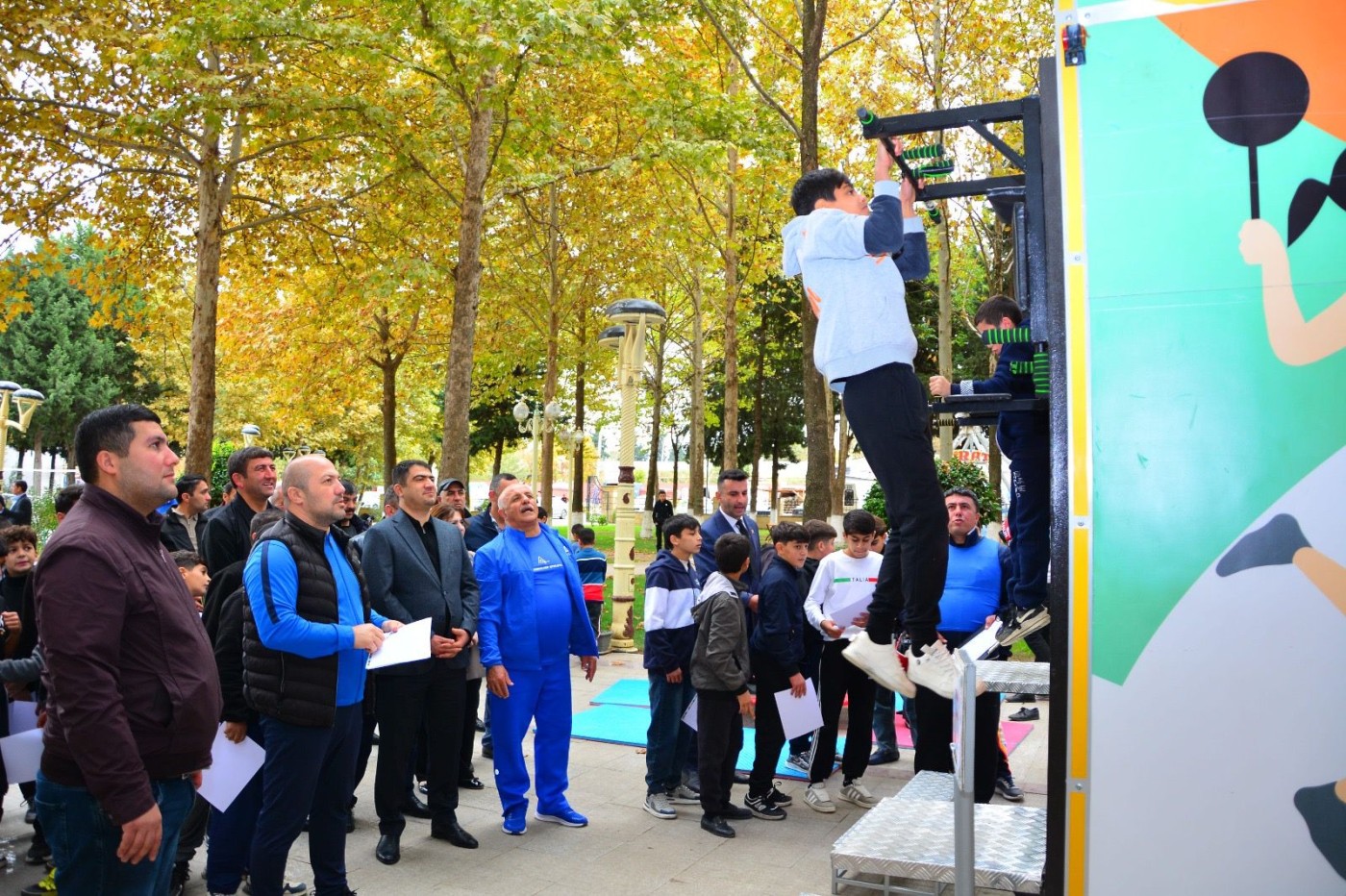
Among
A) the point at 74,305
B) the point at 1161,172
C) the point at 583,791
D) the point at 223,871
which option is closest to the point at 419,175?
the point at 583,791

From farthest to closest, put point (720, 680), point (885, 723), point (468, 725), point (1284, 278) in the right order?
point (885, 723) < point (468, 725) < point (720, 680) < point (1284, 278)

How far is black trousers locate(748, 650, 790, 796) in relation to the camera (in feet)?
24.7

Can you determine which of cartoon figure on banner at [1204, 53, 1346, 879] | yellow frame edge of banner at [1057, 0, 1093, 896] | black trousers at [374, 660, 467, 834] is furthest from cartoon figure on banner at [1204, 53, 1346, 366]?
black trousers at [374, 660, 467, 834]

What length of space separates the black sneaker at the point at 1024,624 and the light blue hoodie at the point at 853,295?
104 cm

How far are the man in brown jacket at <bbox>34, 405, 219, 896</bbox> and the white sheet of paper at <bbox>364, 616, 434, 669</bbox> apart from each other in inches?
57.6

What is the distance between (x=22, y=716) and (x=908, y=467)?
4.99 metres

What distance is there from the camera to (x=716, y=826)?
7.07 meters

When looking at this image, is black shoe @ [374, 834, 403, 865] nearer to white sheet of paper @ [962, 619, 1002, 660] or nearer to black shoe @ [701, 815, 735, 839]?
black shoe @ [701, 815, 735, 839]

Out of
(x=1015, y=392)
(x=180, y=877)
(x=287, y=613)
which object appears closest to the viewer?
(x=1015, y=392)

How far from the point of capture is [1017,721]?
10.6 metres

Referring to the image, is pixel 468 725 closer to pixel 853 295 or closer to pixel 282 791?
pixel 282 791

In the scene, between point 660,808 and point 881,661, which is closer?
point 881,661

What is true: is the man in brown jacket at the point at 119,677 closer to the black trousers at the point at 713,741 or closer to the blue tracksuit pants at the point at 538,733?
the blue tracksuit pants at the point at 538,733

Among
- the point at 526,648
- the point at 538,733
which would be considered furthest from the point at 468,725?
the point at 526,648
